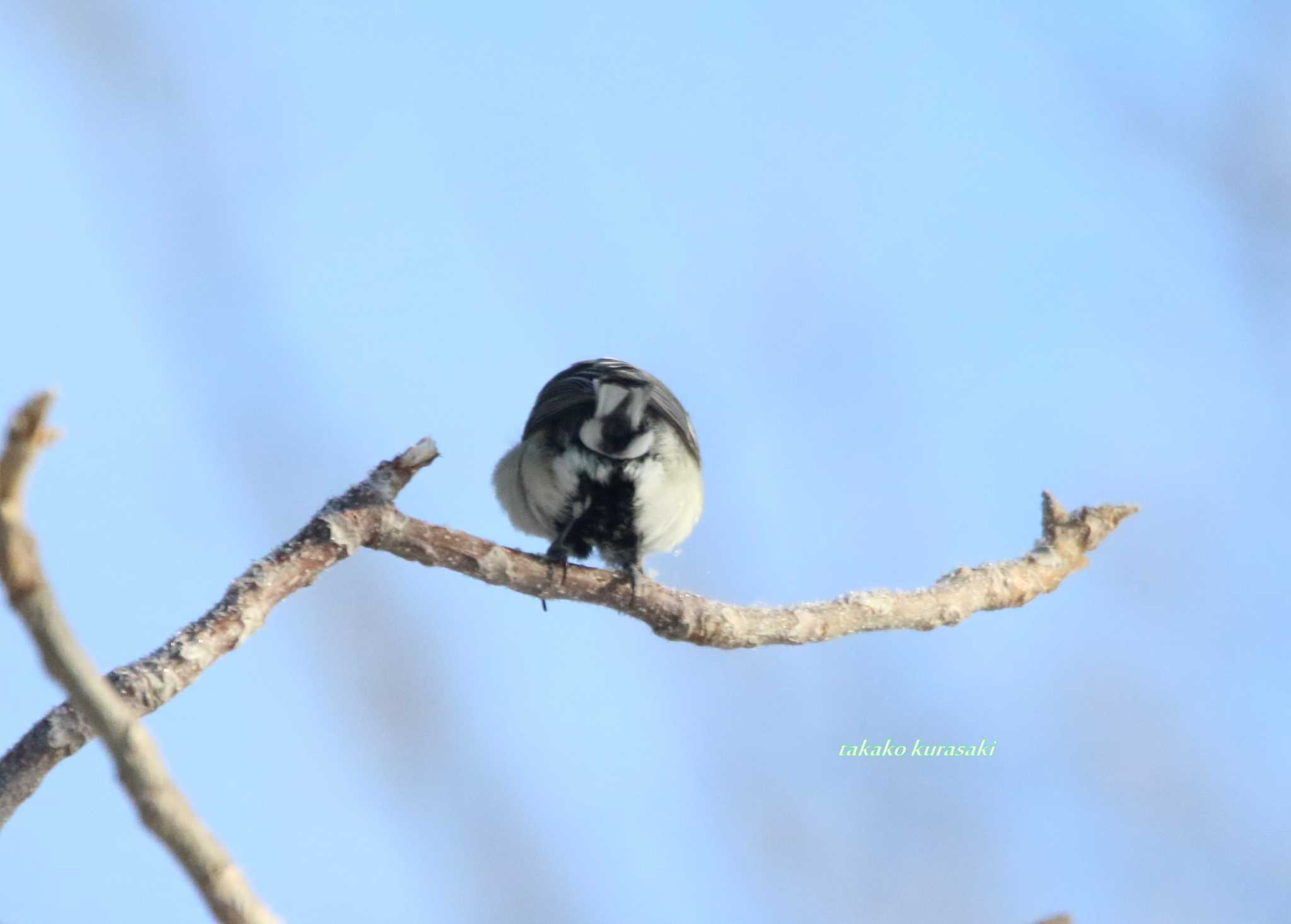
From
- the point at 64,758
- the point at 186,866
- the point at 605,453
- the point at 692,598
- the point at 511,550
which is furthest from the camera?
the point at 605,453

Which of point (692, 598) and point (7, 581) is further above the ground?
point (692, 598)

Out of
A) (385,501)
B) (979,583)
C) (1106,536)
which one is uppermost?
(1106,536)

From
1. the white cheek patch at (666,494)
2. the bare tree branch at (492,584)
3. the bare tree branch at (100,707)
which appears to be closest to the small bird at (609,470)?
the white cheek patch at (666,494)

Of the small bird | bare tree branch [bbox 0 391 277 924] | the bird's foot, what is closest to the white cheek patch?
the small bird

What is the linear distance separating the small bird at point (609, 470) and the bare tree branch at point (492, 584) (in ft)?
1.77

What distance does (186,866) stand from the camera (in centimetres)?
139

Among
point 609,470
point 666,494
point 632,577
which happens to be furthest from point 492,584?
point 666,494

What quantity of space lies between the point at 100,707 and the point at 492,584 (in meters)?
2.41

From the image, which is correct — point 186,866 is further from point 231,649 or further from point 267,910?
point 231,649

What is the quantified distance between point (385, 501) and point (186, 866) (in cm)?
197

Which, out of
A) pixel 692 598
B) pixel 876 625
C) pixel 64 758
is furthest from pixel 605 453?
pixel 64 758

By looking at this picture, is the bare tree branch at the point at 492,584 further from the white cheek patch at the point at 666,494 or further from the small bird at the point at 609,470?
the white cheek patch at the point at 666,494

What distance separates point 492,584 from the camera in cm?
371

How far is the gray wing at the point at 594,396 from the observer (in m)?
4.86
